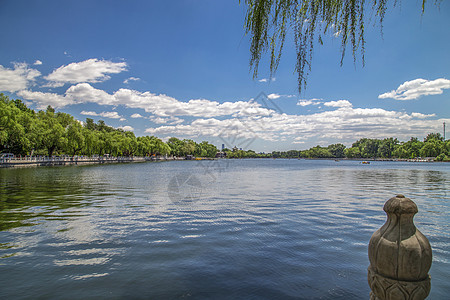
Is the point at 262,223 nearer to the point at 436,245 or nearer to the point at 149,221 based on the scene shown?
the point at 149,221

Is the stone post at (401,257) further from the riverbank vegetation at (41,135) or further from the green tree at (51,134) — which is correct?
the green tree at (51,134)

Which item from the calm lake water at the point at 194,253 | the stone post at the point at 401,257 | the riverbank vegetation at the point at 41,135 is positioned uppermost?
the riverbank vegetation at the point at 41,135

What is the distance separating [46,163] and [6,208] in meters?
71.4

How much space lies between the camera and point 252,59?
4.22 meters

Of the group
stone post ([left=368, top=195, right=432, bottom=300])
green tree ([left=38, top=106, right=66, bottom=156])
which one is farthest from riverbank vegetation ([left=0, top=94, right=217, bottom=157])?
stone post ([left=368, top=195, right=432, bottom=300])

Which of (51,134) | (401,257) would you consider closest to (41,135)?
(51,134)

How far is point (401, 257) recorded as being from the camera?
10.5ft

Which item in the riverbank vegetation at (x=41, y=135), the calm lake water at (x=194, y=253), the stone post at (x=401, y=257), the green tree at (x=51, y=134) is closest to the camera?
the stone post at (x=401, y=257)

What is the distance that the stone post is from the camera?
3.19 metres

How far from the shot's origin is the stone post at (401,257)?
125 inches

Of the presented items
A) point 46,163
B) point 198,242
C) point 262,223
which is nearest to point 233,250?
point 198,242

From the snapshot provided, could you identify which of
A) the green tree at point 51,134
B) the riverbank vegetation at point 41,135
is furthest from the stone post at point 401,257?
the green tree at point 51,134

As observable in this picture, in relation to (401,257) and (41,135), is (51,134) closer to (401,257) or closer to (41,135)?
(41,135)

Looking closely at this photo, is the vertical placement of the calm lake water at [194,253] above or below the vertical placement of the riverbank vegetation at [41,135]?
below
